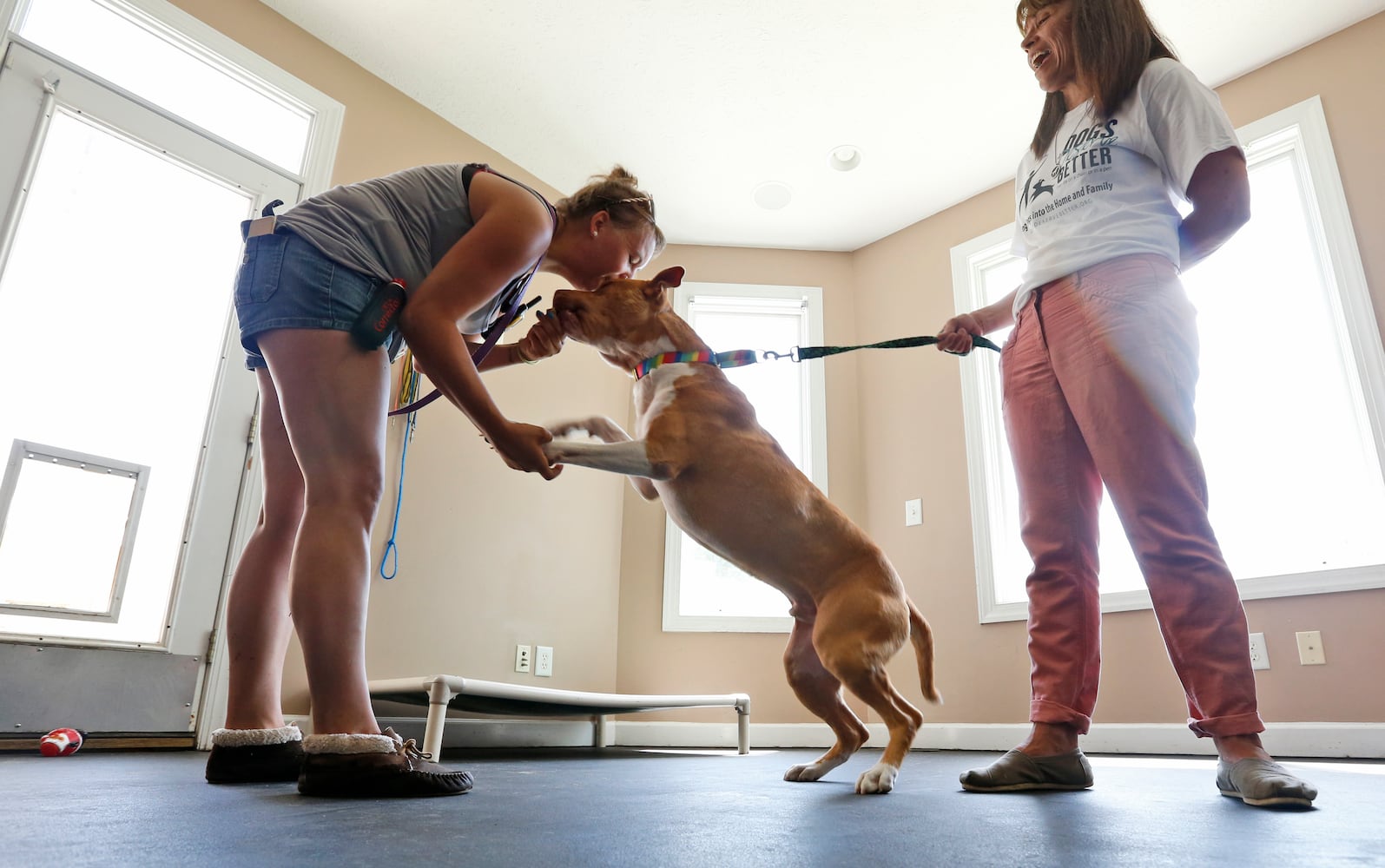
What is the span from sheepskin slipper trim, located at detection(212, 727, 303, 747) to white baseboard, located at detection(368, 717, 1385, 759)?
1.80 m

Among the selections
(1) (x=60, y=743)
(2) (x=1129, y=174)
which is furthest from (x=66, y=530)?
(2) (x=1129, y=174)

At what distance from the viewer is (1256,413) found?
353 centimetres

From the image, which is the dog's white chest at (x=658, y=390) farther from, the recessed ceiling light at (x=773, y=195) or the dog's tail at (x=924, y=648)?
the recessed ceiling light at (x=773, y=195)

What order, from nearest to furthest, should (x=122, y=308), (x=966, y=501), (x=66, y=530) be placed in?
(x=66, y=530), (x=122, y=308), (x=966, y=501)

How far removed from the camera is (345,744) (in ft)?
4.01

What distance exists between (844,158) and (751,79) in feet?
2.57

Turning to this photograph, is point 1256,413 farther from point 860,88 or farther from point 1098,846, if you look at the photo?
point 1098,846

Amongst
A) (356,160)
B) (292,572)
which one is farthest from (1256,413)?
(356,160)

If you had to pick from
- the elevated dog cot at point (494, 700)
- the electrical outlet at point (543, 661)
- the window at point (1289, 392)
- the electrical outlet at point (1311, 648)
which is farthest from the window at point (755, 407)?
the electrical outlet at point (1311, 648)

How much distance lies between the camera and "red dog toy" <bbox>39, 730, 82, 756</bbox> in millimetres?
2309

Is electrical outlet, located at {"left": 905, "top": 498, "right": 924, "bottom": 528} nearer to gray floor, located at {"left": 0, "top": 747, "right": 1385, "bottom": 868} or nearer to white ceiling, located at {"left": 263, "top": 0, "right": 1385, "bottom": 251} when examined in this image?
white ceiling, located at {"left": 263, "top": 0, "right": 1385, "bottom": 251}

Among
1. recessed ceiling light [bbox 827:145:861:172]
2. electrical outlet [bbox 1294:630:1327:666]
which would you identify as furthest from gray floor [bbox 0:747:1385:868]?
recessed ceiling light [bbox 827:145:861:172]

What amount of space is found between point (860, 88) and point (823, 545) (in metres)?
2.96

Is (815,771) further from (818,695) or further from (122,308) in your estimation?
(122,308)
